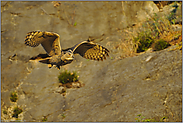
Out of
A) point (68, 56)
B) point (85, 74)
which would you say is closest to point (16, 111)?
point (85, 74)

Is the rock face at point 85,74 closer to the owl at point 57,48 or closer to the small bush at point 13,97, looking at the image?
the small bush at point 13,97

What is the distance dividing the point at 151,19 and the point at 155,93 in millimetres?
3106

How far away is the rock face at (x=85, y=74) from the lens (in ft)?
22.8

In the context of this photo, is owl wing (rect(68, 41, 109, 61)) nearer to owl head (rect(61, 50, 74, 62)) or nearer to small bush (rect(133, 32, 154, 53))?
owl head (rect(61, 50, 74, 62))

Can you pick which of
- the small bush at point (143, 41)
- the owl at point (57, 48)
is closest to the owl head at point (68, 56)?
the owl at point (57, 48)

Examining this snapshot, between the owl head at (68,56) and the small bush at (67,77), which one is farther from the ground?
the owl head at (68,56)

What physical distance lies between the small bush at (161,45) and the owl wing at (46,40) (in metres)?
4.35

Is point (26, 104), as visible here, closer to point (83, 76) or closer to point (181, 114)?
point (83, 76)

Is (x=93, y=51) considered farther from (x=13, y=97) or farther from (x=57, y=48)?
(x=13, y=97)

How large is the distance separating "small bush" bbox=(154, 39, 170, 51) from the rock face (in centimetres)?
26

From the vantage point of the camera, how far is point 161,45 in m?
7.37

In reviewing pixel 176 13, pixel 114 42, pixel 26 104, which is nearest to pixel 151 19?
pixel 176 13

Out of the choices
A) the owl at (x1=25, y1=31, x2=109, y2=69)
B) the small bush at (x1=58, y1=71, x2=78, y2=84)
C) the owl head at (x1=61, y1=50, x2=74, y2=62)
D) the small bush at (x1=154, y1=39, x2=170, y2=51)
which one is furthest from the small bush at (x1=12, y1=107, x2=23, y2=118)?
the small bush at (x1=154, y1=39, x2=170, y2=51)

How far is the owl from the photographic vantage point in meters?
4.08
